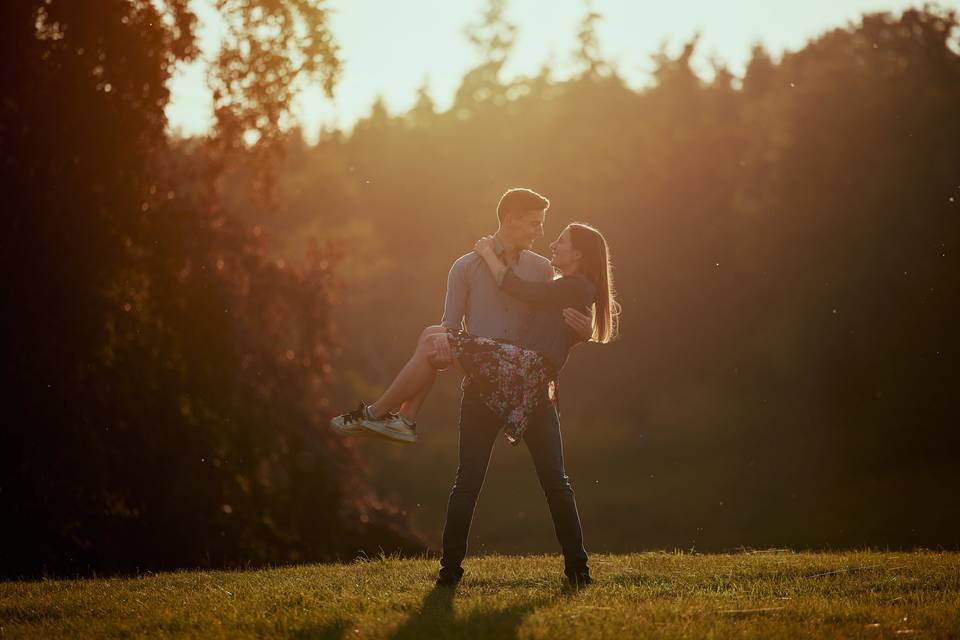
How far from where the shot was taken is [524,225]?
9414mm

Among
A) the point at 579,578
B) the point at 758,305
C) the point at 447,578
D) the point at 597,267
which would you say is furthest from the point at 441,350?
the point at 758,305

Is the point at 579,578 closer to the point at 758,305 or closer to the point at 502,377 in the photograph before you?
the point at 502,377

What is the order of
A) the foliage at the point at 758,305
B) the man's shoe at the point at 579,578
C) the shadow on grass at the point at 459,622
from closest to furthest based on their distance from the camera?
the shadow on grass at the point at 459,622 < the man's shoe at the point at 579,578 < the foliage at the point at 758,305

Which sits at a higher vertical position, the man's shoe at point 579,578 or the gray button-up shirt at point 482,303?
the gray button-up shirt at point 482,303

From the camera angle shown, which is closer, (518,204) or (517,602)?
(517,602)

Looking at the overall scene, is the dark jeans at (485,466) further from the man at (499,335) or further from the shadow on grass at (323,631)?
the shadow on grass at (323,631)

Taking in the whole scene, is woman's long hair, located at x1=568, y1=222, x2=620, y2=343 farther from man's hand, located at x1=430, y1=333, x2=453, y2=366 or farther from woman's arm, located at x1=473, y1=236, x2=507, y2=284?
man's hand, located at x1=430, y1=333, x2=453, y2=366

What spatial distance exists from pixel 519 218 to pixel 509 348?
886mm

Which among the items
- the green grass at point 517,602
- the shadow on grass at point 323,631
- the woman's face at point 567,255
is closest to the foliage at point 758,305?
the green grass at point 517,602

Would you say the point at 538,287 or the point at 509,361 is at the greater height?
the point at 538,287

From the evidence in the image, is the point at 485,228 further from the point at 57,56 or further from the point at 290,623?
the point at 290,623

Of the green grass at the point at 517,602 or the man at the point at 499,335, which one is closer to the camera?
the green grass at the point at 517,602

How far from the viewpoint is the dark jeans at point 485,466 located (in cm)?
938

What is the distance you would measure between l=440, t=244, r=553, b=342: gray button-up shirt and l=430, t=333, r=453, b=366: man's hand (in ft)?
0.59
